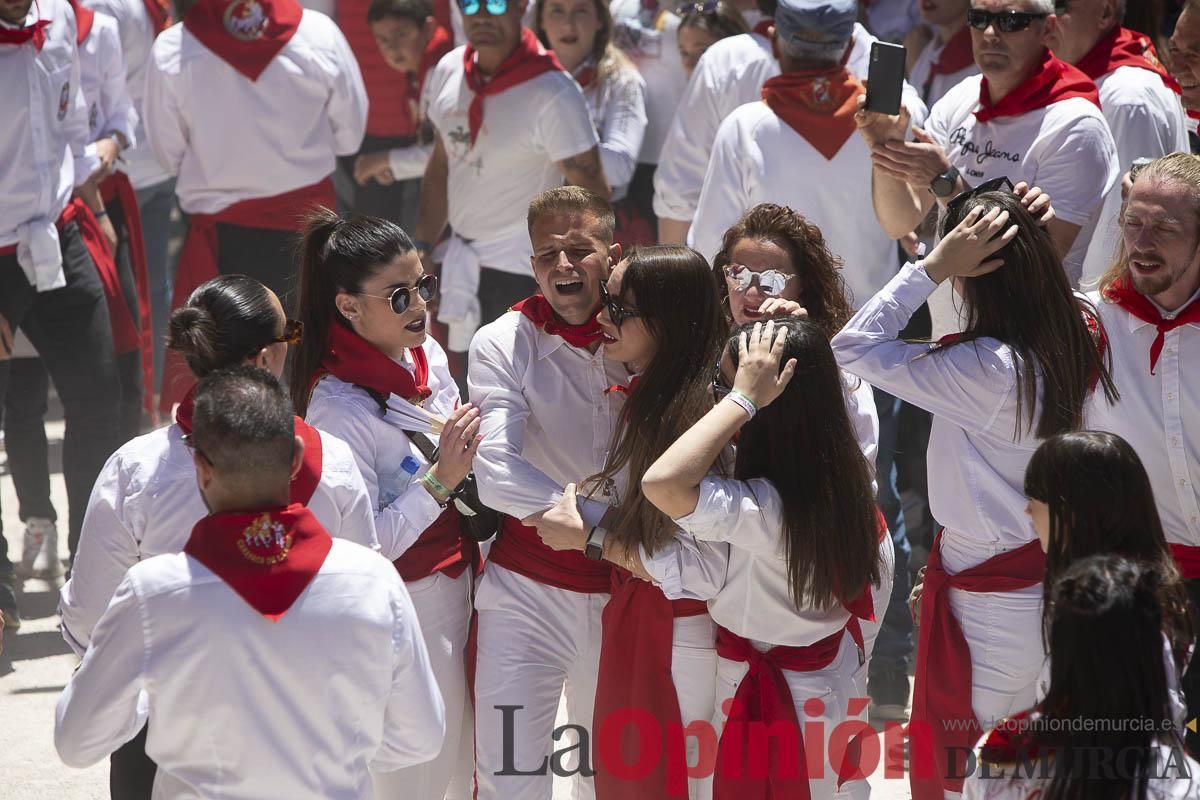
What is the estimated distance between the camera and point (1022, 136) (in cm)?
451

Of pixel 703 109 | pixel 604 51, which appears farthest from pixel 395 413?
pixel 604 51

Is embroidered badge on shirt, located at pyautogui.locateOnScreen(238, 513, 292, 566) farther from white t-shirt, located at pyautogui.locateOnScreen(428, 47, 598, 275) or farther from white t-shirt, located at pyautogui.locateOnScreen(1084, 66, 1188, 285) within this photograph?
white t-shirt, located at pyautogui.locateOnScreen(428, 47, 598, 275)

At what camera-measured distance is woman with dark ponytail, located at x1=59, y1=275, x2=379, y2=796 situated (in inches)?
120

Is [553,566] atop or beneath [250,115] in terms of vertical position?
beneath

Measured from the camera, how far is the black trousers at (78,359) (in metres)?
5.56

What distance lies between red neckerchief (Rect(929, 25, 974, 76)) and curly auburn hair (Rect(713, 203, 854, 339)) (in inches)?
118

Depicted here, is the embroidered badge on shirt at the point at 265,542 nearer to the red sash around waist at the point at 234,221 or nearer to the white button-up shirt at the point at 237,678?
the white button-up shirt at the point at 237,678

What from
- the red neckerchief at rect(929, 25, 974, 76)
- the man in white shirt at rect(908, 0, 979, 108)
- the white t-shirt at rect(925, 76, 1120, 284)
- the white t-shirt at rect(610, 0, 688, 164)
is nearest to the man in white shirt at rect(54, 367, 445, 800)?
the white t-shirt at rect(925, 76, 1120, 284)

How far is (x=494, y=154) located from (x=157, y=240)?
105 inches

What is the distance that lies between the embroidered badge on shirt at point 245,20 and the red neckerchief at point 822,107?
90.3 inches

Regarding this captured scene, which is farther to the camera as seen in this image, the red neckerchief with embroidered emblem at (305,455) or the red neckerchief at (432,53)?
the red neckerchief at (432,53)

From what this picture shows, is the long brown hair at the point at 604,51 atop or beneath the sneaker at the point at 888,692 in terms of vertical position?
atop

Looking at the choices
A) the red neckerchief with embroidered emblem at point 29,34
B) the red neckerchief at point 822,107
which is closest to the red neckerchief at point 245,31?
the red neckerchief with embroidered emblem at point 29,34

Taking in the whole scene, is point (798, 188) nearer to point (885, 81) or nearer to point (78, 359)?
point (885, 81)
